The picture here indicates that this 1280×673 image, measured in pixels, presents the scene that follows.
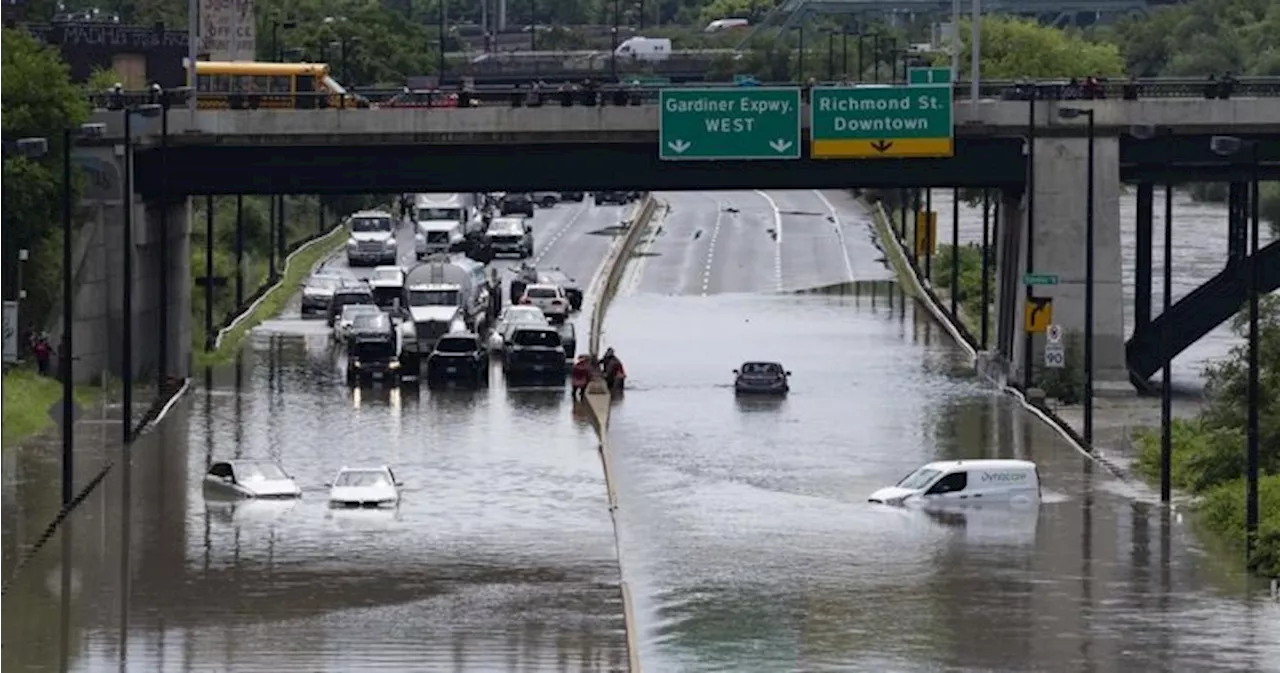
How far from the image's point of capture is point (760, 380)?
288 ft

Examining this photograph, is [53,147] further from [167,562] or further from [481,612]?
[481,612]

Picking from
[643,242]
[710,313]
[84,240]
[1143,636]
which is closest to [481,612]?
[1143,636]

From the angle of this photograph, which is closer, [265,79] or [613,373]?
[613,373]

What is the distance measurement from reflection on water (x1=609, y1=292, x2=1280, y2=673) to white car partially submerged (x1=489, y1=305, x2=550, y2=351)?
14.9 ft

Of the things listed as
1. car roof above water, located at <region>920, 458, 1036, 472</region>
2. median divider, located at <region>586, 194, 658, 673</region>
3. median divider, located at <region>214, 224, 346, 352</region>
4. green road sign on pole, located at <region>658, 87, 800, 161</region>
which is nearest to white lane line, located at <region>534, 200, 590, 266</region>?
median divider, located at <region>586, 194, 658, 673</region>

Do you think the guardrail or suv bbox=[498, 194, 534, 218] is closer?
the guardrail

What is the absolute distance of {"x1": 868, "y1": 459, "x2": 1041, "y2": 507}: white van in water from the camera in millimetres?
66938

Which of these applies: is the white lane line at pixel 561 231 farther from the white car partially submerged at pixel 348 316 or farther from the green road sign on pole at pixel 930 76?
the green road sign on pole at pixel 930 76

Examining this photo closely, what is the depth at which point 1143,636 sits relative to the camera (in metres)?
51.1

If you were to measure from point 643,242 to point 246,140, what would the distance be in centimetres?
5239

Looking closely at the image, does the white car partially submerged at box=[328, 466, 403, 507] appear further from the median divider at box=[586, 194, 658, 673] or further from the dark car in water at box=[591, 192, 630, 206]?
the dark car in water at box=[591, 192, 630, 206]

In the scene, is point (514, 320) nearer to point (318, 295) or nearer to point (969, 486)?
point (318, 295)

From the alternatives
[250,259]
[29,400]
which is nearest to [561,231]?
[250,259]

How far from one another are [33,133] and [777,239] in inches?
2327
